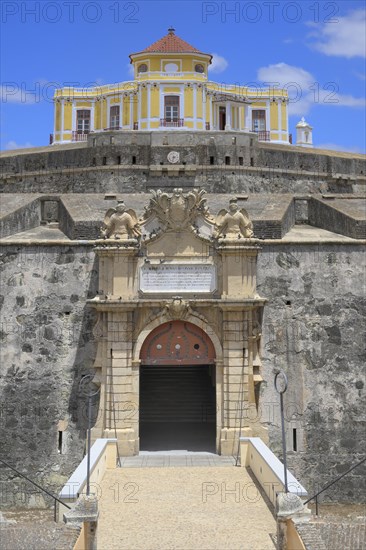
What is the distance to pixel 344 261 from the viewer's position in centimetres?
1983

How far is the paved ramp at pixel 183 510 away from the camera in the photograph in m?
12.8

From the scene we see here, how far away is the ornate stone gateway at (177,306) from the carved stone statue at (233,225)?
1.1 inches

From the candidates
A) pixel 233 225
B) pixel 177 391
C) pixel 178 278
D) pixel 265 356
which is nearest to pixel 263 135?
pixel 177 391

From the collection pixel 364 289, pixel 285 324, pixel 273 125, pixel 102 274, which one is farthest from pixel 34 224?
pixel 273 125

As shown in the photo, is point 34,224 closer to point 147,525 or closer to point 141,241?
point 141,241

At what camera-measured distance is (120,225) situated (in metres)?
18.7

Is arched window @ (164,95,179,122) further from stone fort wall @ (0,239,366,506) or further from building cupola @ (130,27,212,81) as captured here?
stone fort wall @ (0,239,366,506)

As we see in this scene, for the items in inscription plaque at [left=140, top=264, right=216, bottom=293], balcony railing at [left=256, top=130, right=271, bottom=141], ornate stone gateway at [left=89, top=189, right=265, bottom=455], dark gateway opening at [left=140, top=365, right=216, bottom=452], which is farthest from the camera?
balcony railing at [left=256, top=130, right=271, bottom=141]

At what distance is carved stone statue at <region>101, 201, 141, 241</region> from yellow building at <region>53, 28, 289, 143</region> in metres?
28.7

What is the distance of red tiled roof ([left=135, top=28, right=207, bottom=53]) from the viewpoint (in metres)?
48.0

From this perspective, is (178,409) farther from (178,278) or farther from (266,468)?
(266,468)

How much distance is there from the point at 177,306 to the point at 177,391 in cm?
613

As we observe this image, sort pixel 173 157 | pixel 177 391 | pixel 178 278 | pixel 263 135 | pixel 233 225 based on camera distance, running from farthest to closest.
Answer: pixel 263 135 < pixel 173 157 < pixel 177 391 < pixel 178 278 < pixel 233 225

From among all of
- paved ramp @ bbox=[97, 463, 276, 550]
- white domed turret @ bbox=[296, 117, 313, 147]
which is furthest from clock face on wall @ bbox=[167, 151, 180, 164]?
white domed turret @ bbox=[296, 117, 313, 147]
